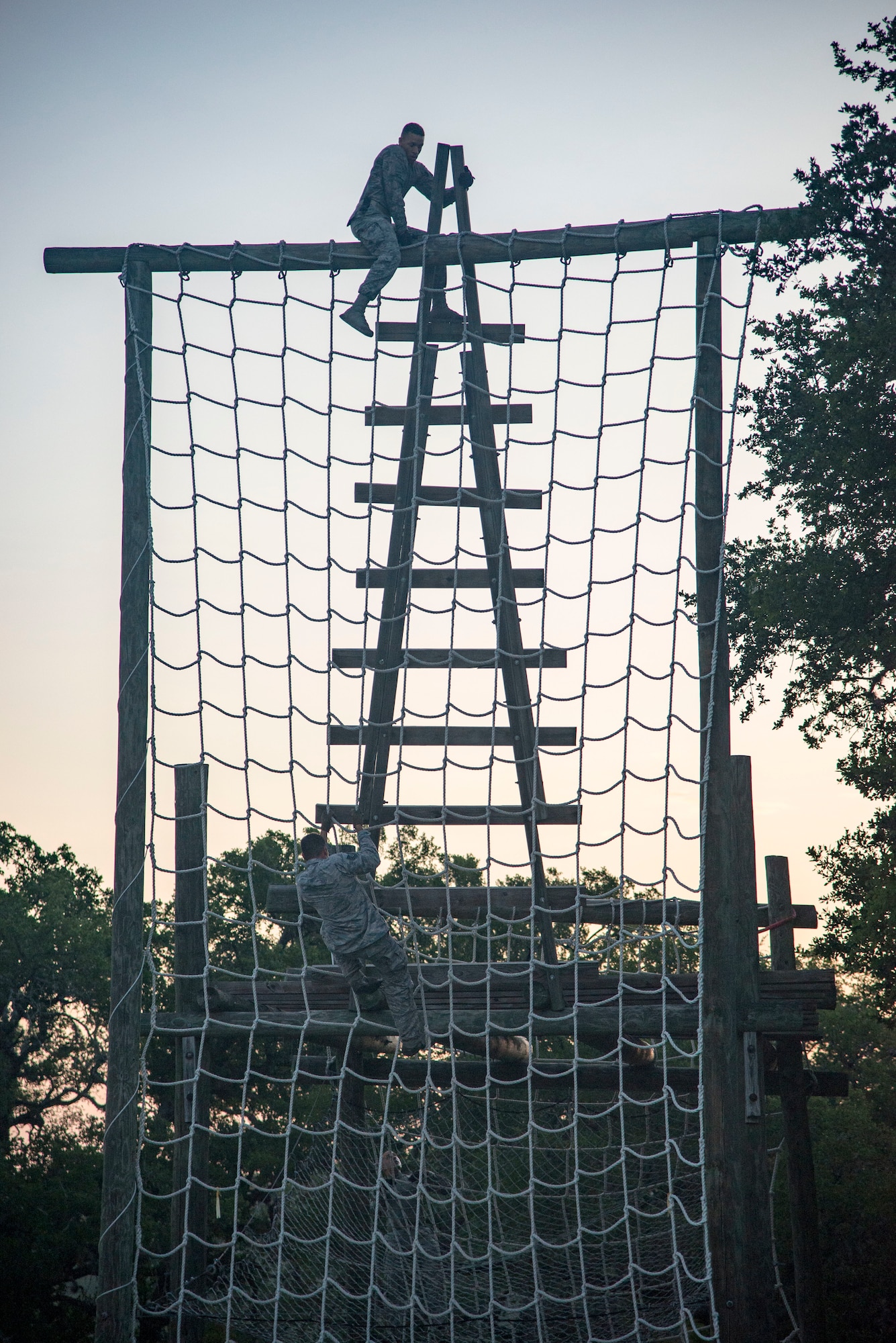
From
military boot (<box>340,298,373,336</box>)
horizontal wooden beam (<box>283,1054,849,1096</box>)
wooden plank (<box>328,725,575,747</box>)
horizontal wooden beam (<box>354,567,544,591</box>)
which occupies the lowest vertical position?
horizontal wooden beam (<box>283,1054,849,1096</box>)

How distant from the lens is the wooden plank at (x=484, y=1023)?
5.70 meters

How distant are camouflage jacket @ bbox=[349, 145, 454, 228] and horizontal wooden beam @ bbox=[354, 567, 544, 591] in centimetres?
174

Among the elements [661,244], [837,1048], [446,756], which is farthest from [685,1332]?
[837,1048]

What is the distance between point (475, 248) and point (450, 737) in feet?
7.77

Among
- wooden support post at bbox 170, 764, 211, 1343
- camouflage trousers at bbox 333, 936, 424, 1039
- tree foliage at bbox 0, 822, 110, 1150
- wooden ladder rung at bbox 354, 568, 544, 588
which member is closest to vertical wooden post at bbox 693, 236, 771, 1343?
wooden ladder rung at bbox 354, 568, 544, 588

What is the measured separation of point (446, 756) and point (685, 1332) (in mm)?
2643

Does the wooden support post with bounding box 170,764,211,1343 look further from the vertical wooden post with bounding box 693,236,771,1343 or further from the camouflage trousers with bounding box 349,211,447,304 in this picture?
the camouflage trousers with bounding box 349,211,447,304

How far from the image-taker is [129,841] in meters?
5.43

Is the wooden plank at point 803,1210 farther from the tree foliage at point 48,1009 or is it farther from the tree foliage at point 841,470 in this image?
the tree foliage at point 48,1009

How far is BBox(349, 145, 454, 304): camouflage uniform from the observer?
594cm

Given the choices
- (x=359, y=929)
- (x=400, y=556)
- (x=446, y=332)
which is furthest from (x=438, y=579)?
(x=359, y=929)

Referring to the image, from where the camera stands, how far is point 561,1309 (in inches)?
302

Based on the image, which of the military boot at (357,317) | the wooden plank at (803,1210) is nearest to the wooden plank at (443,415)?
the military boot at (357,317)

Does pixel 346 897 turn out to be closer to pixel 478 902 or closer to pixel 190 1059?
pixel 478 902
